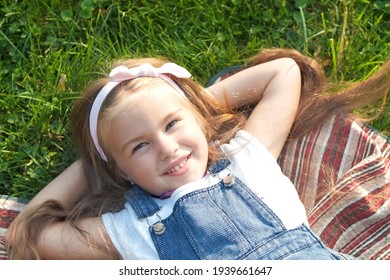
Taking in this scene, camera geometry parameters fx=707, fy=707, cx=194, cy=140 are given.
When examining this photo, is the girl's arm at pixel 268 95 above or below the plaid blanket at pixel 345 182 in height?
above

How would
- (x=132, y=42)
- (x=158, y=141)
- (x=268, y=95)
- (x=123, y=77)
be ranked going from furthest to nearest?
(x=132, y=42) < (x=268, y=95) < (x=123, y=77) < (x=158, y=141)

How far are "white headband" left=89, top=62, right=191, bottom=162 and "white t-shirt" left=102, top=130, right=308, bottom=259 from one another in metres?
0.31

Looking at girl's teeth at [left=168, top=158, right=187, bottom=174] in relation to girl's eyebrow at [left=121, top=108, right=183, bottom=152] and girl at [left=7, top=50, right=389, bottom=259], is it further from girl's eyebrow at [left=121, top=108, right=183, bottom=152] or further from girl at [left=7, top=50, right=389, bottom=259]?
girl's eyebrow at [left=121, top=108, right=183, bottom=152]

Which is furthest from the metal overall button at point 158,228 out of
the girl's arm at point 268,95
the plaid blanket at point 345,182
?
→ the plaid blanket at point 345,182

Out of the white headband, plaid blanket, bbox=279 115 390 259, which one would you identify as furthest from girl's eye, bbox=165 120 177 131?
plaid blanket, bbox=279 115 390 259

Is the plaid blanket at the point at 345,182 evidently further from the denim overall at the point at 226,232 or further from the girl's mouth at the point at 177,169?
the girl's mouth at the point at 177,169

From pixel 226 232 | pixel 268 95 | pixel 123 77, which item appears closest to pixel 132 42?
pixel 123 77

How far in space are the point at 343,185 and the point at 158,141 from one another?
3.03 feet

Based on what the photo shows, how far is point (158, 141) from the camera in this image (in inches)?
111

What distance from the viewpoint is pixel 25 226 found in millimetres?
3027

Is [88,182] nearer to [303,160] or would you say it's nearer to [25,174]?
[25,174]

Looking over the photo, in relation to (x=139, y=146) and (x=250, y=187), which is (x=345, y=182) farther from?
(x=139, y=146)

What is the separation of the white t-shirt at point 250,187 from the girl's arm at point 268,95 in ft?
0.30

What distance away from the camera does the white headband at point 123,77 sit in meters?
2.94
